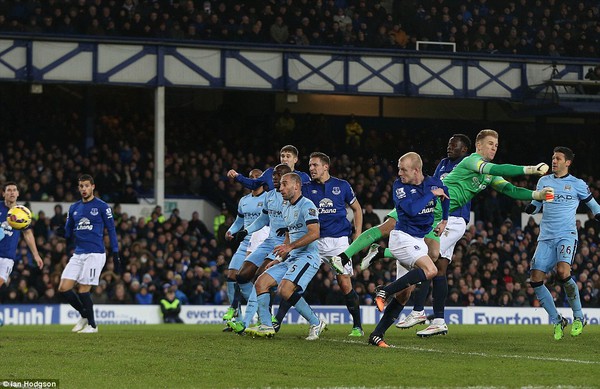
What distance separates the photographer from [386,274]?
2823cm

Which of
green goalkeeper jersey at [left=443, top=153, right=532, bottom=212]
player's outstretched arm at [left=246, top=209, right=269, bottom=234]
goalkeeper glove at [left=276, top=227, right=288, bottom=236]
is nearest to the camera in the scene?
green goalkeeper jersey at [left=443, top=153, right=532, bottom=212]

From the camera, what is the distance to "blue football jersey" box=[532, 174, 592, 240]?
15664mm

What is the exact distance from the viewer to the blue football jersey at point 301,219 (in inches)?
562

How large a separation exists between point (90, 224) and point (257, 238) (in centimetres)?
264

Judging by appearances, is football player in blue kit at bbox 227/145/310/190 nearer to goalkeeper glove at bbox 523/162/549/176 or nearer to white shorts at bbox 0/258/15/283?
goalkeeper glove at bbox 523/162/549/176

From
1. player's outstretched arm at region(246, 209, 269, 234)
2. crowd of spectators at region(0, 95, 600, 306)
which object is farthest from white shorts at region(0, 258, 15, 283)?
crowd of spectators at region(0, 95, 600, 306)

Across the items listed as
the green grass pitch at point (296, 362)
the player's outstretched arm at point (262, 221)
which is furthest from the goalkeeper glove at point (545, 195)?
the player's outstretched arm at point (262, 221)

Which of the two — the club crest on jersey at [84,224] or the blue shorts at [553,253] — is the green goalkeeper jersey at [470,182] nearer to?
the blue shorts at [553,253]

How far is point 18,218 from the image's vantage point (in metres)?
16.8

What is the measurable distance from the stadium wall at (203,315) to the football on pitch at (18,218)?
8548 millimetres

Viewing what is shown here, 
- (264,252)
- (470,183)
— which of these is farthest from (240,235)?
(470,183)

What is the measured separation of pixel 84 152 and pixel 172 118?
3.77 metres

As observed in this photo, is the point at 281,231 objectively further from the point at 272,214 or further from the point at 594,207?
the point at 594,207

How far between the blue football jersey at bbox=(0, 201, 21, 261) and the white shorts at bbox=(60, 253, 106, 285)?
2.93ft
